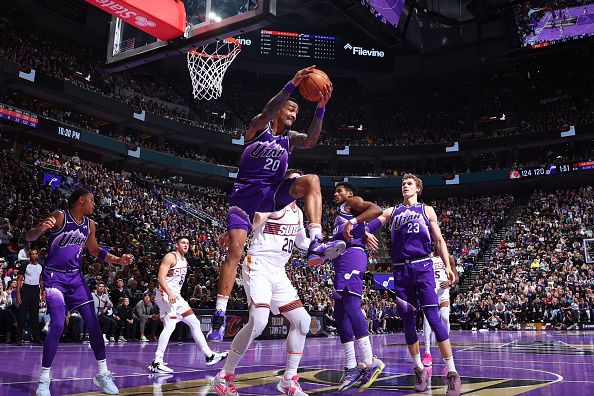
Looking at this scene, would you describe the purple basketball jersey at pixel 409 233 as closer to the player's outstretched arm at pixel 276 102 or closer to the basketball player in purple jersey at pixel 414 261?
the basketball player in purple jersey at pixel 414 261

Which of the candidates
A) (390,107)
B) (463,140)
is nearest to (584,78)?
(463,140)

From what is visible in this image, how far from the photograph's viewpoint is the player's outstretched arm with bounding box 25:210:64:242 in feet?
17.8

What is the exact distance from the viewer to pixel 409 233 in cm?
609

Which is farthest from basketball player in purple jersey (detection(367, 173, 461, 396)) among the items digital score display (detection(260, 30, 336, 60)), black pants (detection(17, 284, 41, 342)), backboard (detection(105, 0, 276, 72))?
digital score display (detection(260, 30, 336, 60))

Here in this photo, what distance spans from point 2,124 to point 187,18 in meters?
22.4

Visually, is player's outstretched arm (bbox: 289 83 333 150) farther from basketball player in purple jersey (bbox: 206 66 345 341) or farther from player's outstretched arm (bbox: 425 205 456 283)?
player's outstretched arm (bbox: 425 205 456 283)

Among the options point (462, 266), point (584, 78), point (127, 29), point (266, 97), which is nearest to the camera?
point (127, 29)

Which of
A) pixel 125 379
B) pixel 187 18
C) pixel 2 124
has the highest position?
pixel 2 124

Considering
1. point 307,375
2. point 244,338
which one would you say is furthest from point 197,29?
point 244,338

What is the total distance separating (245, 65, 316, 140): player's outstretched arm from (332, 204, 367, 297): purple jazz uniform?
1.91 metres

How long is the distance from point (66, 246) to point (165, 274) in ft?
8.32

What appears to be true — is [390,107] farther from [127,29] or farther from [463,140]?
[127,29]

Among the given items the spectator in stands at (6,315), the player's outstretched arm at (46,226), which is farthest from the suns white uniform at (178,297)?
the spectator in stands at (6,315)

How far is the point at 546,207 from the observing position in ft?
114
